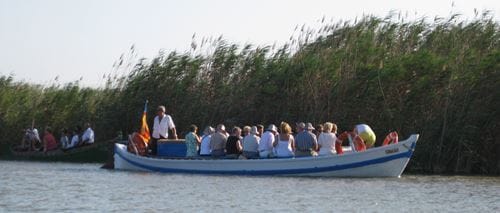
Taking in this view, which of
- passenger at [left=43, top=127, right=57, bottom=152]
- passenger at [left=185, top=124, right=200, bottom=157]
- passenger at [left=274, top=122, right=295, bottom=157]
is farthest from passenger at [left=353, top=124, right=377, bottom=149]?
passenger at [left=43, top=127, right=57, bottom=152]

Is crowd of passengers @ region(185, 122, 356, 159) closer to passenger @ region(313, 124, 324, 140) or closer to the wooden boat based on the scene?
passenger @ region(313, 124, 324, 140)

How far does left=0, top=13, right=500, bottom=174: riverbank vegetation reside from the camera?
26.6 m

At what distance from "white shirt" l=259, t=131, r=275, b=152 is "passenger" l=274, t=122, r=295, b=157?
142 mm

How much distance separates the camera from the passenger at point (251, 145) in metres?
25.3

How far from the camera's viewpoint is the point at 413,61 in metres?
27.6

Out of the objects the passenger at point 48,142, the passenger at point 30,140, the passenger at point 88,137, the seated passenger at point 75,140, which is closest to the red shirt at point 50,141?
the passenger at point 48,142

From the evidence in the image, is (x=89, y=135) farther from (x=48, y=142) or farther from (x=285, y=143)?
(x=285, y=143)

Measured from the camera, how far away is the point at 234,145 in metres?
25.7

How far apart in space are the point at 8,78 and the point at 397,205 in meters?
22.1

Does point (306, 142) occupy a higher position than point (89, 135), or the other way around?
point (89, 135)

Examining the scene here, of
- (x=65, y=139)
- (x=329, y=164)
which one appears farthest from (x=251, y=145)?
(x=65, y=139)

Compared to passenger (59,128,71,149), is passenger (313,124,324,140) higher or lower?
lower

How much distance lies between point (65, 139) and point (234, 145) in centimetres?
927

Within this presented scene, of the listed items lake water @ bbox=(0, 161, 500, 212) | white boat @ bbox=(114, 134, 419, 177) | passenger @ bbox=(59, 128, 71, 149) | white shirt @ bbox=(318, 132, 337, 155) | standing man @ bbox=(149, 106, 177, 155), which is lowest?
lake water @ bbox=(0, 161, 500, 212)
